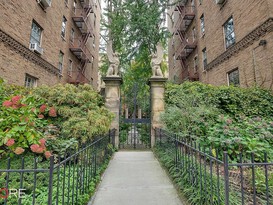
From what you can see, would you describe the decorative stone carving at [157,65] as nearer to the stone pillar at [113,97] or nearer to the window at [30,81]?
the stone pillar at [113,97]

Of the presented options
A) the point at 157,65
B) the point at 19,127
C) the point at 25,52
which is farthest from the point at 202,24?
the point at 19,127

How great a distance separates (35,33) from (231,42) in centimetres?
1220

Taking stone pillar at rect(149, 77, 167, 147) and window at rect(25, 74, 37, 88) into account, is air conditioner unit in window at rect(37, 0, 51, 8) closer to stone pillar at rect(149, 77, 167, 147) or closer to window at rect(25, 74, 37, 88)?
window at rect(25, 74, 37, 88)

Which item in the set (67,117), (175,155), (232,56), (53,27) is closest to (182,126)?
(175,155)

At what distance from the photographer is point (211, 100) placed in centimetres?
768

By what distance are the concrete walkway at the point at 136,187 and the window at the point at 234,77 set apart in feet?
26.2

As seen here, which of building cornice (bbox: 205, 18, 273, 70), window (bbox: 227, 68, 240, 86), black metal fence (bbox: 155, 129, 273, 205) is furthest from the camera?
window (bbox: 227, 68, 240, 86)

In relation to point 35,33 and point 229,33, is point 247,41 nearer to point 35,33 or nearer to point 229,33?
point 229,33

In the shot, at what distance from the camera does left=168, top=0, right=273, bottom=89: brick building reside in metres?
8.14

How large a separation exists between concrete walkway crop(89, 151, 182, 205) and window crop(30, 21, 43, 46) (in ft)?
30.2

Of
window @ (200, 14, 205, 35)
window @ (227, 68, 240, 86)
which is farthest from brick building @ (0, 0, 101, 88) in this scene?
window @ (227, 68, 240, 86)

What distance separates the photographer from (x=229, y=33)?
11062 mm

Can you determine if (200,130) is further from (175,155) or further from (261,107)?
(261,107)

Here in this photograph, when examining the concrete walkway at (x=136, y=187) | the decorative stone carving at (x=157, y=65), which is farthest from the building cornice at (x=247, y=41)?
the concrete walkway at (x=136, y=187)
